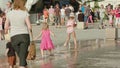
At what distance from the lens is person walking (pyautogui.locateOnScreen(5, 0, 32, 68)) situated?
9539mm

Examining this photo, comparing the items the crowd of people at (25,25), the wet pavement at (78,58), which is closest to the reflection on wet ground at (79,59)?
the wet pavement at (78,58)

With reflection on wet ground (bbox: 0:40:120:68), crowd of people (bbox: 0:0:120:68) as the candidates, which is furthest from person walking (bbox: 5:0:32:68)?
reflection on wet ground (bbox: 0:40:120:68)

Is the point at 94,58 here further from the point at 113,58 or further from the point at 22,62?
the point at 22,62

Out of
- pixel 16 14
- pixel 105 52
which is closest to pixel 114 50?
pixel 105 52

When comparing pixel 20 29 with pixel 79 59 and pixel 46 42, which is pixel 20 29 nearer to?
pixel 79 59

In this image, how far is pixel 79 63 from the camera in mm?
14766

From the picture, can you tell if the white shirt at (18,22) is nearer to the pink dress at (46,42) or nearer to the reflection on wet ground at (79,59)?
the reflection on wet ground at (79,59)

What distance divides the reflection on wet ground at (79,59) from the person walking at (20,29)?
14.4ft

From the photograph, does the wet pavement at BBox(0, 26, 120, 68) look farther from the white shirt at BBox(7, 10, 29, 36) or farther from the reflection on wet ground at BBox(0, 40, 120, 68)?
the white shirt at BBox(7, 10, 29, 36)

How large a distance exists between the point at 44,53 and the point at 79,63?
3.55m

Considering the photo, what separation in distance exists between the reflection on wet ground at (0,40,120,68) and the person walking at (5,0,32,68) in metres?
4.38

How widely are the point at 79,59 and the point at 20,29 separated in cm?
644

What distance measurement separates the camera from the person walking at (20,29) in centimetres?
954

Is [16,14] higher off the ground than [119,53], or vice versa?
[16,14]
